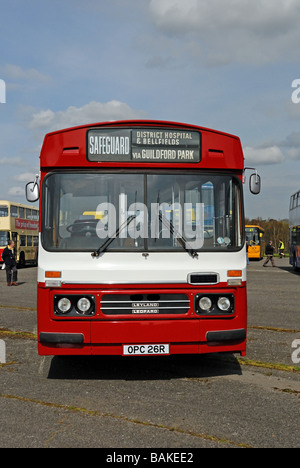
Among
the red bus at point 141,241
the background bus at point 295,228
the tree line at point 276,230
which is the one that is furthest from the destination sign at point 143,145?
the tree line at point 276,230

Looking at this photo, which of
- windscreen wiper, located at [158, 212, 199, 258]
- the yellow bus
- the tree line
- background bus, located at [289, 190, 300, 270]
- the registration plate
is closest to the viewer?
the registration plate

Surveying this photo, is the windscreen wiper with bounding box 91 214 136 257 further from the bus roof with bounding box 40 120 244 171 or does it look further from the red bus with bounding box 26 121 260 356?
the bus roof with bounding box 40 120 244 171

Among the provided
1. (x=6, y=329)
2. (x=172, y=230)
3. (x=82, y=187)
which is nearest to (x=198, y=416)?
(x=172, y=230)

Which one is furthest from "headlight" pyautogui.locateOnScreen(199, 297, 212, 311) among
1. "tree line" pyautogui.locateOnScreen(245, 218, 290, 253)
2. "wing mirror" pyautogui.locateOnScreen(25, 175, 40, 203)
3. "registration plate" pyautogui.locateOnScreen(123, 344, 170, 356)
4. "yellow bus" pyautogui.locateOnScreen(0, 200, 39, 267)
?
"tree line" pyautogui.locateOnScreen(245, 218, 290, 253)

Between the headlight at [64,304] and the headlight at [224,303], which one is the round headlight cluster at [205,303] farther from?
the headlight at [64,304]

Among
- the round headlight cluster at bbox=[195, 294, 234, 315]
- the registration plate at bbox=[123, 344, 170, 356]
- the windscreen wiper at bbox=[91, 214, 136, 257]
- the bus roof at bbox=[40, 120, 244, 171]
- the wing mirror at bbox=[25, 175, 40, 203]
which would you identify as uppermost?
the bus roof at bbox=[40, 120, 244, 171]

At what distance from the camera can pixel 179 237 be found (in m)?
6.45

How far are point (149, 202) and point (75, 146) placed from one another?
1.09 metres

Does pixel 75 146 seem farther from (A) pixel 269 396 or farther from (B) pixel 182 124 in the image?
(A) pixel 269 396

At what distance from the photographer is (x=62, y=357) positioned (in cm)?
794

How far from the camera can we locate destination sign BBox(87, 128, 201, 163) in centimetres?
653

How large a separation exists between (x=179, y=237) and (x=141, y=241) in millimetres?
448

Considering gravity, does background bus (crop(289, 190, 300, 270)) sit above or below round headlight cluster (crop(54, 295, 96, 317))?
above

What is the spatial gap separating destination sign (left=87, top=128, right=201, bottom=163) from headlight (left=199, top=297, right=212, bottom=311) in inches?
64.9
